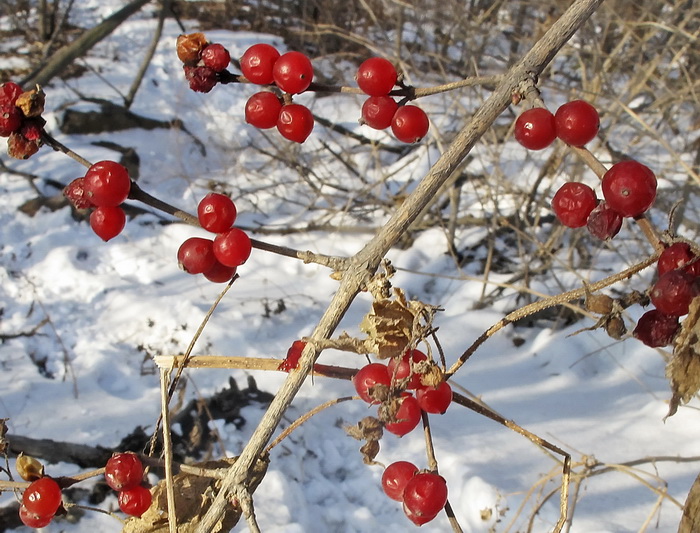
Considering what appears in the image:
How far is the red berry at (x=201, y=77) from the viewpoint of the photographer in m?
0.75

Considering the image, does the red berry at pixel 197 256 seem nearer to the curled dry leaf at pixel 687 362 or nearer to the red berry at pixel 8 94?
the red berry at pixel 8 94

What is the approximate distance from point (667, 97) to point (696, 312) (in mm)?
2626

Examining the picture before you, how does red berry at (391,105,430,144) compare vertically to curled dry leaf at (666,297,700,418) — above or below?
above

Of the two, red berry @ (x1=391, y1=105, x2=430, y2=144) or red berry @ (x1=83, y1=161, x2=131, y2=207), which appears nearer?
red berry @ (x1=83, y1=161, x2=131, y2=207)

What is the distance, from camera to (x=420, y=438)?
92.9 inches

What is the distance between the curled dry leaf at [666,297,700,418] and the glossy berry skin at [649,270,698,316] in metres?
0.01

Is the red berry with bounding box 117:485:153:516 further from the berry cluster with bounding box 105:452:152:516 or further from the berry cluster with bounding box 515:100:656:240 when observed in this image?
the berry cluster with bounding box 515:100:656:240

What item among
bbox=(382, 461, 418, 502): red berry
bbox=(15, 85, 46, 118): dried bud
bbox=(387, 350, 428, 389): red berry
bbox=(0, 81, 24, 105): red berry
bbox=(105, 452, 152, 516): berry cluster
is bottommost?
bbox=(105, 452, 152, 516): berry cluster

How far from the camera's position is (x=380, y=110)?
817 mm

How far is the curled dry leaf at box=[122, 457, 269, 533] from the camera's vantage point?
2.30 ft

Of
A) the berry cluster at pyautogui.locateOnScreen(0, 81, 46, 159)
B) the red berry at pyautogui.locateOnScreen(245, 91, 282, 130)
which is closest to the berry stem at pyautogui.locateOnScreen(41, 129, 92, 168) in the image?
the berry cluster at pyautogui.locateOnScreen(0, 81, 46, 159)

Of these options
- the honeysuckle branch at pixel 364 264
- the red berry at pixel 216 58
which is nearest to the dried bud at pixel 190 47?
the red berry at pixel 216 58

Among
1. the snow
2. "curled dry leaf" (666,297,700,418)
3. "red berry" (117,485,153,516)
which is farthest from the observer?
the snow

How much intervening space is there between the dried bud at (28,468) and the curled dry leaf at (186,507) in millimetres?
127
